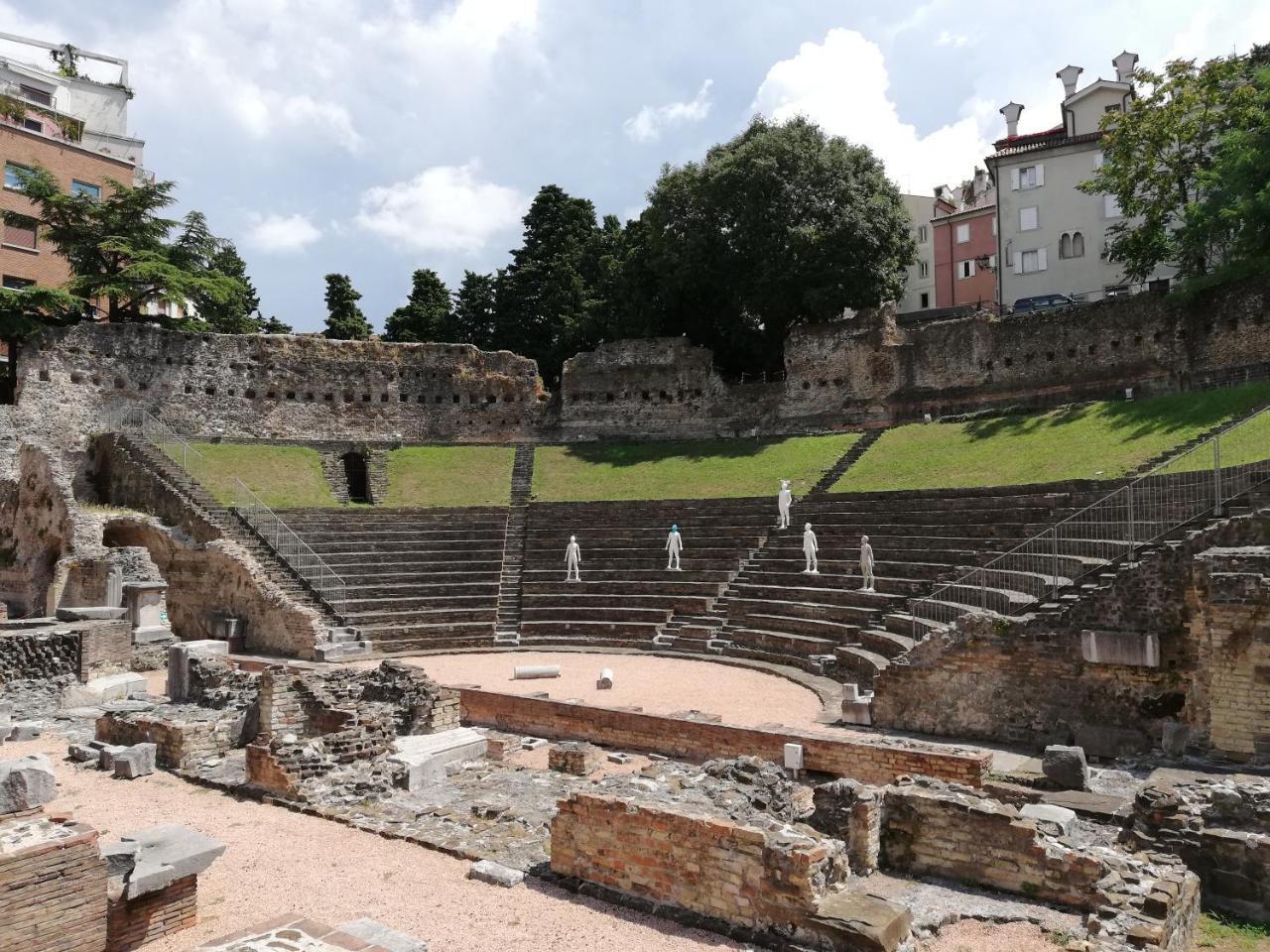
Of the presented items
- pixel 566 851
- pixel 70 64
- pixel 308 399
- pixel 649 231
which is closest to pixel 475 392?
pixel 308 399

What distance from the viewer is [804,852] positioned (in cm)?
636

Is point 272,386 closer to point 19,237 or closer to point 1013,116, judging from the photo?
point 19,237

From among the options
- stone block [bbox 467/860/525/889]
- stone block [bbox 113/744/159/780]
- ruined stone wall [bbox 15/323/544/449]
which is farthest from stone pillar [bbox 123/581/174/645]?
stone block [bbox 467/860/525/889]

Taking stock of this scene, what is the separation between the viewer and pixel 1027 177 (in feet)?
130

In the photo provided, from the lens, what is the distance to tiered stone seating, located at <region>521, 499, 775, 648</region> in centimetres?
2100

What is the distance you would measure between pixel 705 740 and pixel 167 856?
7.13m

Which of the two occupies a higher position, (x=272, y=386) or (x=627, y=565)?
(x=272, y=386)

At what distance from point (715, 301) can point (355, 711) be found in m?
29.1

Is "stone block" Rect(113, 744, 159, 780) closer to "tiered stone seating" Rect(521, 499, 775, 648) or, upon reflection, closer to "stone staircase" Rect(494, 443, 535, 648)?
"stone staircase" Rect(494, 443, 535, 648)

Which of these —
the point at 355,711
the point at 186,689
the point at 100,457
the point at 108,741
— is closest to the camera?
the point at 355,711

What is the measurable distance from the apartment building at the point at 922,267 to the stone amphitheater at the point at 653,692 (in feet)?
66.5

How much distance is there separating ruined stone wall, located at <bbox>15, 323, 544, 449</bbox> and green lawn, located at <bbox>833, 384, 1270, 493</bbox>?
54.2 feet

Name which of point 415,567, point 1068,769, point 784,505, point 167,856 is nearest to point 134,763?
point 167,856

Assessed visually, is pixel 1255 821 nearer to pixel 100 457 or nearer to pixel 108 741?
pixel 108 741
